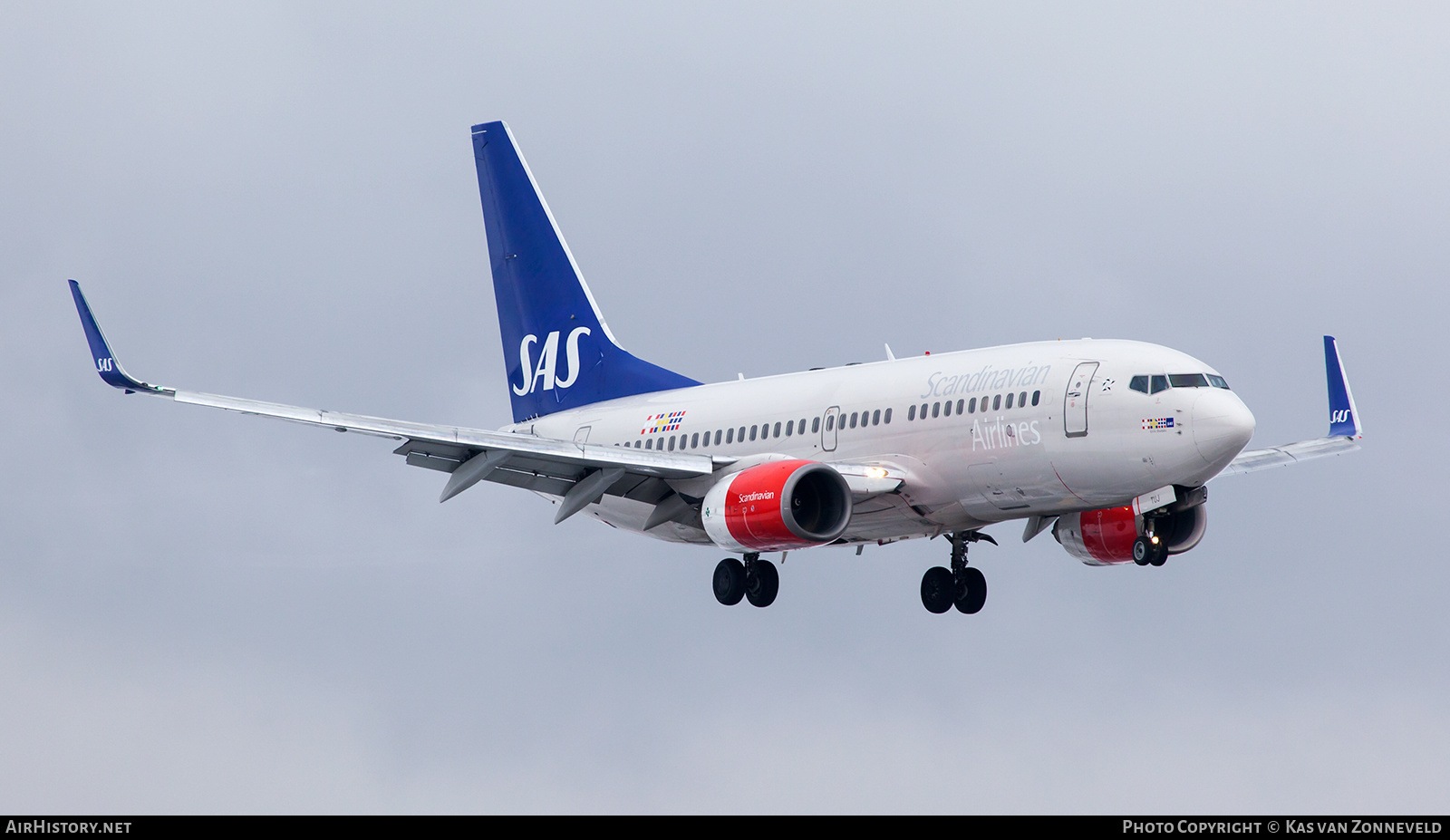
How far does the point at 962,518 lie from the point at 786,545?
176 inches

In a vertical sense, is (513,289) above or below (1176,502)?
above

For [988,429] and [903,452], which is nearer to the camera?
[988,429]

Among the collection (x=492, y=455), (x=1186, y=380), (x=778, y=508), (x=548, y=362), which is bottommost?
(x=778, y=508)

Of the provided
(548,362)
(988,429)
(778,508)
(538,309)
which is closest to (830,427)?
(778,508)

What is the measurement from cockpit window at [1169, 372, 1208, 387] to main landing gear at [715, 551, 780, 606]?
12244 mm

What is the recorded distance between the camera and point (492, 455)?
41.0 metres

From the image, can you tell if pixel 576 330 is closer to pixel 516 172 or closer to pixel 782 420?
pixel 516 172

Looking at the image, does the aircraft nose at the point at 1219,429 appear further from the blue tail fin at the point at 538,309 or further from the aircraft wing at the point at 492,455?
the blue tail fin at the point at 538,309

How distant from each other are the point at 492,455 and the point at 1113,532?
15648mm

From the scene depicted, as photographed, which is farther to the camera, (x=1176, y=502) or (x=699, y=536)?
(x=699, y=536)

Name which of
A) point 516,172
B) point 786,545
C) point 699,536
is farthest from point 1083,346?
point 516,172

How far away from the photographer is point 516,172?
56219mm

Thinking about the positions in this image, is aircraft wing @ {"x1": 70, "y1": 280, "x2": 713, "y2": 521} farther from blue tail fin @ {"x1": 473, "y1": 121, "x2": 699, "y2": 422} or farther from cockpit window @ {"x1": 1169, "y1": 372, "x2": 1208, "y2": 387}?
cockpit window @ {"x1": 1169, "y1": 372, "x2": 1208, "y2": 387}

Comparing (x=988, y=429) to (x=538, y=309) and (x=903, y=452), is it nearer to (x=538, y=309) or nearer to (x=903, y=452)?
(x=903, y=452)
